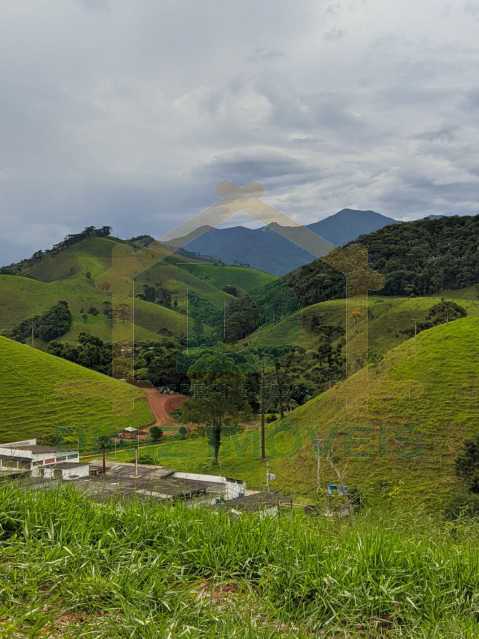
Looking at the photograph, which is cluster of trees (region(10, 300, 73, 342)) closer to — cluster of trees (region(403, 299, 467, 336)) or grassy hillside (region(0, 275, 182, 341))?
grassy hillside (region(0, 275, 182, 341))

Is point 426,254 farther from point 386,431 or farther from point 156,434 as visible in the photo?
point 156,434

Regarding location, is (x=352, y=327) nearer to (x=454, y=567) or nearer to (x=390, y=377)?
(x=390, y=377)

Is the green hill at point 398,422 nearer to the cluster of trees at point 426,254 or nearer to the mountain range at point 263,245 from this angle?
the mountain range at point 263,245

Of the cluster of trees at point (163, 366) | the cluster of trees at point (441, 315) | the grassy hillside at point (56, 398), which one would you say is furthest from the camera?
the cluster of trees at point (441, 315)

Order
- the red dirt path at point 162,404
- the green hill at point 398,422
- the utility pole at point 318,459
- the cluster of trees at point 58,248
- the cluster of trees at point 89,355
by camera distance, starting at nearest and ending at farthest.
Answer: the utility pole at point 318,459
the green hill at point 398,422
the red dirt path at point 162,404
the cluster of trees at point 89,355
the cluster of trees at point 58,248

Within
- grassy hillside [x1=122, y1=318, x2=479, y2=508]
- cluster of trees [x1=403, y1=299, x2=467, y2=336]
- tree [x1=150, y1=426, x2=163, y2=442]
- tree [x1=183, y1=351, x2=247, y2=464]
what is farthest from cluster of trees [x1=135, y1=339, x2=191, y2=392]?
cluster of trees [x1=403, y1=299, x2=467, y2=336]

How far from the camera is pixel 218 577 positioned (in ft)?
6.38

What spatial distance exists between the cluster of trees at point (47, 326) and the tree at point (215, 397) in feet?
81.0

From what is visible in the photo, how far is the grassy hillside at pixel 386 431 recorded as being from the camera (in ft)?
54.5

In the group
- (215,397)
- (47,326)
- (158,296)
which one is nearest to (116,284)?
(47,326)

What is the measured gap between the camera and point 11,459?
17.6m

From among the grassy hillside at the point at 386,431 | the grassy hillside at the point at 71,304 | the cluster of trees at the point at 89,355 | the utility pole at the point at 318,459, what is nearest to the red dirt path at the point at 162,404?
the grassy hillside at the point at 386,431

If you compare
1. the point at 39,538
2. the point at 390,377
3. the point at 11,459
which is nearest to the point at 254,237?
the point at 390,377

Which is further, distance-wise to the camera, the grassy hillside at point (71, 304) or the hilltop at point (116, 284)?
the grassy hillside at point (71, 304)
